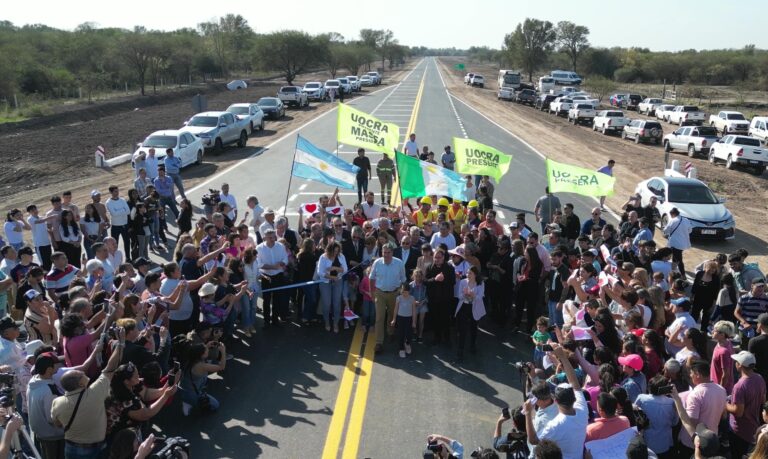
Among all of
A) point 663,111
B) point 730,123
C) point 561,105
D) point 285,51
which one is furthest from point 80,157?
point 285,51

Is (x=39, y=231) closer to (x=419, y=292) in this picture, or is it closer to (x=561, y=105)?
(x=419, y=292)

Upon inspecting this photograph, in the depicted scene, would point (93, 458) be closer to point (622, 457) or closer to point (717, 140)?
point (622, 457)

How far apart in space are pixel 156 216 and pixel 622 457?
11418 millimetres

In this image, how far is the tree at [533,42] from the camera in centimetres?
8888

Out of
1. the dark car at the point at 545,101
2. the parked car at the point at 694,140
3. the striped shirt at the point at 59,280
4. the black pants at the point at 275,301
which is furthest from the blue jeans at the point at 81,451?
the dark car at the point at 545,101

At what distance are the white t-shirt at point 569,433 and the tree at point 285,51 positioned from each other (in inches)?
2898

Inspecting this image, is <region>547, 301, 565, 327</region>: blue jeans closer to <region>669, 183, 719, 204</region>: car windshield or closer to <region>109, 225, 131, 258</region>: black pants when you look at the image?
<region>669, 183, 719, 204</region>: car windshield

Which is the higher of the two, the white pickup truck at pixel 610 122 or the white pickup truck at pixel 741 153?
the white pickup truck at pixel 610 122

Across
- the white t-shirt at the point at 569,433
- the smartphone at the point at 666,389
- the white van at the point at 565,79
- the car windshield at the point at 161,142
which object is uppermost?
the white van at the point at 565,79

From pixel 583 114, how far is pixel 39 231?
120 feet

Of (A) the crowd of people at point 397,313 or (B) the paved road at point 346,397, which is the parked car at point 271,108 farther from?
(B) the paved road at point 346,397

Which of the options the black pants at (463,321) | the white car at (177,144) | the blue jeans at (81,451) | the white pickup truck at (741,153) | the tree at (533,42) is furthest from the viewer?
the tree at (533,42)

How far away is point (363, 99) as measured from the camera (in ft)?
184

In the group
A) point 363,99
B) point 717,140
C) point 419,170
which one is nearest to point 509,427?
point 419,170
